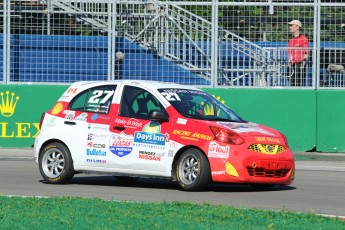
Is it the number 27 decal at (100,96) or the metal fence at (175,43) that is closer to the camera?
the number 27 decal at (100,96)

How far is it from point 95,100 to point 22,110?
7.86 metres

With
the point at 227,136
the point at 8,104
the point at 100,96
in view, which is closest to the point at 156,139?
the point at 227,136

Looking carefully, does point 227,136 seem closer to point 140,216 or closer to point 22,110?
point 140,216

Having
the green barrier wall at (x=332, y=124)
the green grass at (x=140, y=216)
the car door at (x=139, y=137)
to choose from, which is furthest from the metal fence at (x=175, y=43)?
the green grass at (x=140, y=216)

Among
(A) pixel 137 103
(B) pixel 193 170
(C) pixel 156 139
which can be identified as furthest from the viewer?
(A) pixel 137 103

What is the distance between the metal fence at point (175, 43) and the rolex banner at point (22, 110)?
354mm

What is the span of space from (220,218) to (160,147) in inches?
162

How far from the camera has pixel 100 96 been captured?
15.4 metres

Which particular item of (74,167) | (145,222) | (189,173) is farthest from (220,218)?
(74,167)

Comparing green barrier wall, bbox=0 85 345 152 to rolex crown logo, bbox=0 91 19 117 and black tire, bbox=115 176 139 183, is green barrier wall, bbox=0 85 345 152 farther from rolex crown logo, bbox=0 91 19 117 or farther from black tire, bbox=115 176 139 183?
black tire, bbox=115 176 139 183

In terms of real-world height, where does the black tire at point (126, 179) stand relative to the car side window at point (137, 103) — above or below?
below

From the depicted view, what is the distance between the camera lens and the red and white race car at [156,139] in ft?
46.8

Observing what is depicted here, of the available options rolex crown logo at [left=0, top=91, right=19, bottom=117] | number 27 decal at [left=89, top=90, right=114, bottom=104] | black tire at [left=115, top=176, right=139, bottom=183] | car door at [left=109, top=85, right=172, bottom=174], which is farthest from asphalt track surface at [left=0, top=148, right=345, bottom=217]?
rolex crown logo at [left=0, top=91, right=19, bottom=117]

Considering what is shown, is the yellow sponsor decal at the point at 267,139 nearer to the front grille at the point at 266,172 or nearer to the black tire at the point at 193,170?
the front grille at the point at 266,172
